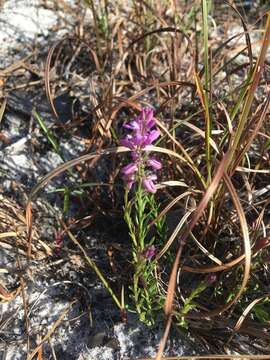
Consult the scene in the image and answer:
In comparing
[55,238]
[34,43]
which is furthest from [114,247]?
[34,43]

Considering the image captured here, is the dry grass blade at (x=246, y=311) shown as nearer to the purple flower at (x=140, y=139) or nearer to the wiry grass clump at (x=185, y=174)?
the wiry grass clump at (x=185, y=174)

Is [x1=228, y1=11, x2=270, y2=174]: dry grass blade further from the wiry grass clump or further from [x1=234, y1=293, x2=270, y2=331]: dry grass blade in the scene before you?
[x1=234, y1=293, x2=270, y2=331]: dry grass blade

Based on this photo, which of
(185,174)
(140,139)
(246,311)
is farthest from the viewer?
(185,174)

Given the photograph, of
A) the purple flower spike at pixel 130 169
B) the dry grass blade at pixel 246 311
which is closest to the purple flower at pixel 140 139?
the purple flower spike at pixel 130 169

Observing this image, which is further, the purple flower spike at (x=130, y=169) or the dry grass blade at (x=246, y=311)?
the dry grass blade at (x=246, y=311)

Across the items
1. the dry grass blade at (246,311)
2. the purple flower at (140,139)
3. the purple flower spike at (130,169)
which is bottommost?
the dry grass blade at (246,311)

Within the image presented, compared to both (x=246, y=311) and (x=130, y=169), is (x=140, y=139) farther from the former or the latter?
(x=246, y=311)

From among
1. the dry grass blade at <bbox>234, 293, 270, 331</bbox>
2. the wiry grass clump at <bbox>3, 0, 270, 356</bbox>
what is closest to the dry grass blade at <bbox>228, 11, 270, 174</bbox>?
the wiry grass clump at <bbox>3, 0, 270, 356</bbox>

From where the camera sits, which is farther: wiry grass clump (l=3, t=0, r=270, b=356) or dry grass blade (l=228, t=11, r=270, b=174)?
wiry grass clump (l=3, t=0, r=270, b=356)

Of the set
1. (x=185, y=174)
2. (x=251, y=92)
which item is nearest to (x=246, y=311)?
(x=185, y=174)
